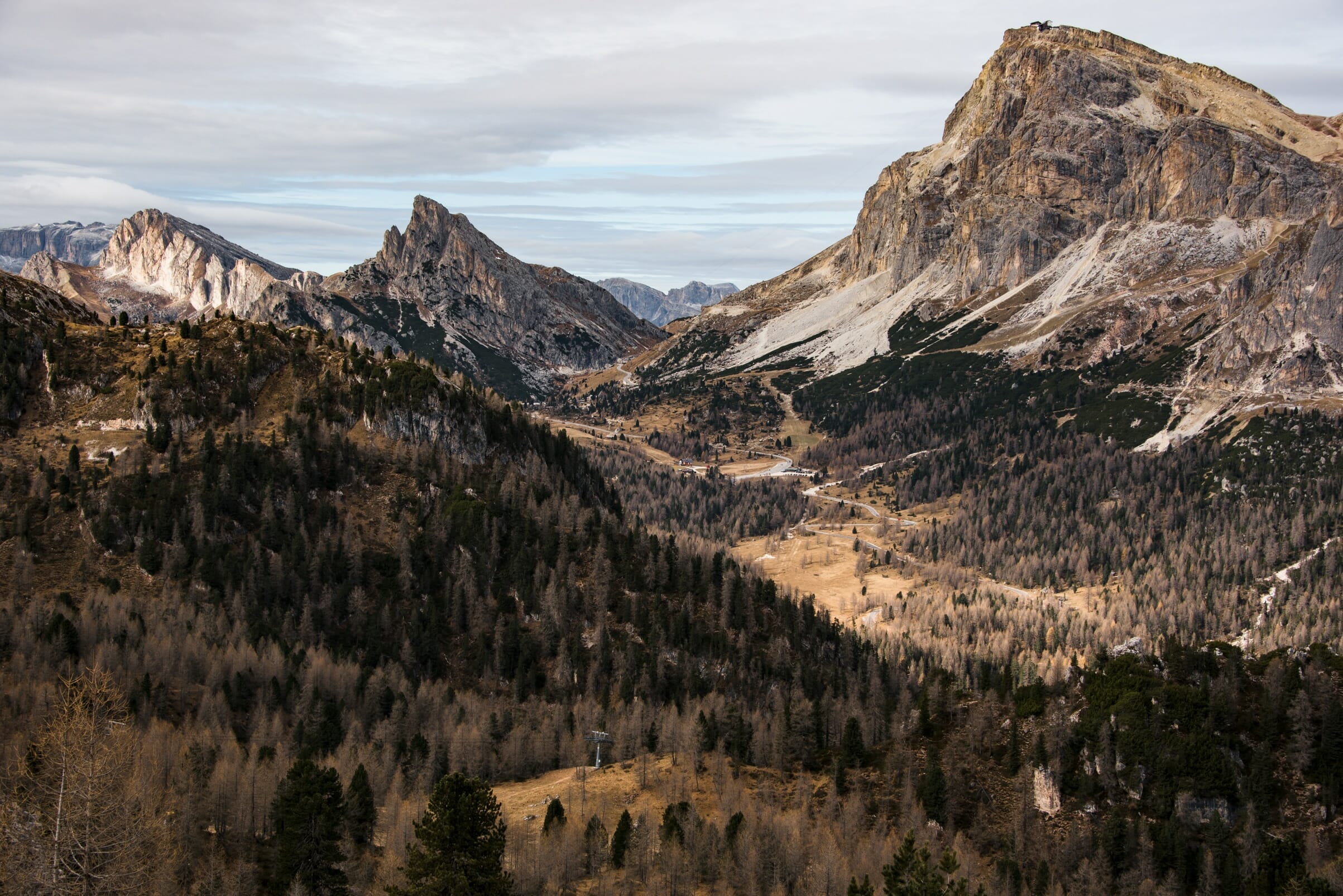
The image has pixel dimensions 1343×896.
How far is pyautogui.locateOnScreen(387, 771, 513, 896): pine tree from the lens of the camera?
70.0 meters

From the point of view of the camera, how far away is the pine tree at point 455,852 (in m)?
70.0

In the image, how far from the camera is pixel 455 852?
235ft

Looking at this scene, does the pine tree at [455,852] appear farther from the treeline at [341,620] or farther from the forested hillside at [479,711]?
the treeline at [341,620]

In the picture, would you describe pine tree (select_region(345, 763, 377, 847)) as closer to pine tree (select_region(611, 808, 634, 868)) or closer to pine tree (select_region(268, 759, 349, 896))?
pine tree (select_region(268, 759, 349, 896))

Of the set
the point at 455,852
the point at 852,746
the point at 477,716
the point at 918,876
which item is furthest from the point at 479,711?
the point at 918,876

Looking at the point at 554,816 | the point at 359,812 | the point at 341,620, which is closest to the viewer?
the point at 359,812

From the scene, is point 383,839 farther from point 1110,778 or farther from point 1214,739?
point 1214,739

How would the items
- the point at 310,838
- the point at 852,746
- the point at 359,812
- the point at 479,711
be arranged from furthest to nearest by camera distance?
the point at 479,711 → the point at 852,746 → the point at 359,812 → the point at 310,838

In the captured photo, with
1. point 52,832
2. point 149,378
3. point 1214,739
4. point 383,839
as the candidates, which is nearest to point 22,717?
point 383,839

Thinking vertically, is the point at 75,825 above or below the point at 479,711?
above

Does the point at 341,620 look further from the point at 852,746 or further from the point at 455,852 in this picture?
the point at 455,852

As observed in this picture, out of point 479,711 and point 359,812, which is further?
point 479,711

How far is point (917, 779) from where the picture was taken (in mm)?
119750

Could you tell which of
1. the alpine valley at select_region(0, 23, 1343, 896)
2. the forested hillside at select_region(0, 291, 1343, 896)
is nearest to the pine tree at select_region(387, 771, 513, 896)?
the alpine valley at select_region(0, 23, 1343, 896)
